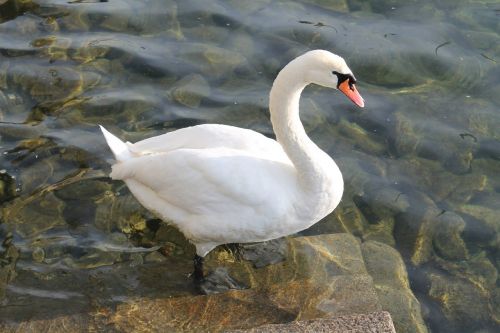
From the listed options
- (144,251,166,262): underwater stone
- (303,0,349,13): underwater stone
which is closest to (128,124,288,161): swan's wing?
(144,251,166,262): underwater stone

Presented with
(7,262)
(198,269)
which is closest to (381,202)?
(198,269)

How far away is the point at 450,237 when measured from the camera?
233 inches

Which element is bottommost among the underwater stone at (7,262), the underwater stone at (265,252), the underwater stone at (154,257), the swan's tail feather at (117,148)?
the underwater stone at (265,252)

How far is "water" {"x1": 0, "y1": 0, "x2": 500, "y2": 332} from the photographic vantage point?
543 cm

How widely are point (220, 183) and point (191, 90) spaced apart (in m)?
2.60

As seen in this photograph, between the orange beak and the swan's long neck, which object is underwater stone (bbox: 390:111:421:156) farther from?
the orange beak

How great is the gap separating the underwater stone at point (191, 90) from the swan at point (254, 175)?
1.86m

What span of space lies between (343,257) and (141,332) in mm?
1638

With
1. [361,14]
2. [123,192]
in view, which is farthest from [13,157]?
[361,14]

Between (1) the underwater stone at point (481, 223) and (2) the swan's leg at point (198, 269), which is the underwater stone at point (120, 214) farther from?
(1) the underwater stone at point (481, 223)

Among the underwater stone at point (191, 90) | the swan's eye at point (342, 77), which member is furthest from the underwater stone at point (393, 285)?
the underwater stone at point (191, 90)

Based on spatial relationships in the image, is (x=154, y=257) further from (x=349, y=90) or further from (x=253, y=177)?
(x=349, y=90)

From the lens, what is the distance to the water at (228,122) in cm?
543

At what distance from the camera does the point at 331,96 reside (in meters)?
7.26
